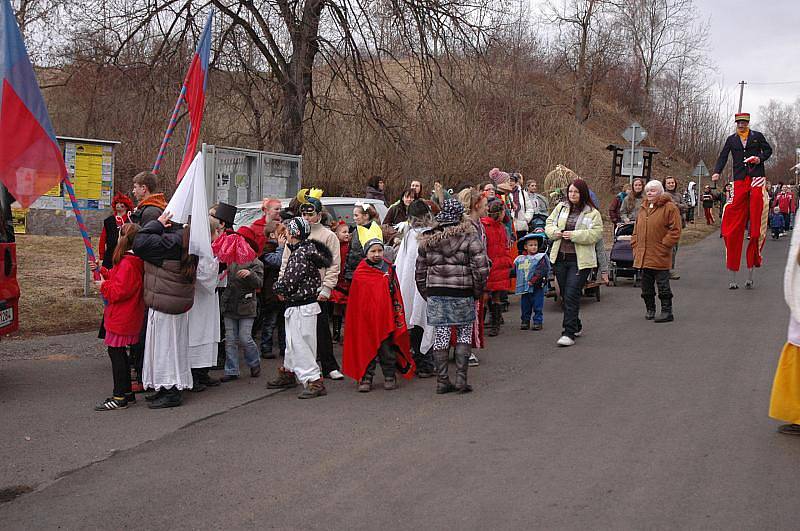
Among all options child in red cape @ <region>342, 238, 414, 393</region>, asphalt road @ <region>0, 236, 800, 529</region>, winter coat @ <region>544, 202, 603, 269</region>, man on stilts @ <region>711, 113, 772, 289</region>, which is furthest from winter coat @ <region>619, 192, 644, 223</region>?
child in red cape @ <region>342, 238, 414, 393</region>

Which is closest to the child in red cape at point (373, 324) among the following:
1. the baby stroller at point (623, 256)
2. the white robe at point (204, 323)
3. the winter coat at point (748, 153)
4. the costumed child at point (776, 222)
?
the white robe at point (204, 323)

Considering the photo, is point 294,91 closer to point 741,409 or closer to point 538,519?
point 741,409

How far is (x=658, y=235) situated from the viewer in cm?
1173

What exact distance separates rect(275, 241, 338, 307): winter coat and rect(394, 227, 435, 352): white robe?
1000 mm

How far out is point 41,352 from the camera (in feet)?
33.6

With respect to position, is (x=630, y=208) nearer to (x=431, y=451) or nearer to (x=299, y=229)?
(x=299, y=229)

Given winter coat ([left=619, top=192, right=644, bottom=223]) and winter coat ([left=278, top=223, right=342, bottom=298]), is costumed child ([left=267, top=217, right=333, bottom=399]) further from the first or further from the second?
winter coat ([left=619, top=192, right=644, bottom=223])

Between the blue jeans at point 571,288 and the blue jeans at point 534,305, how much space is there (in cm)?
100

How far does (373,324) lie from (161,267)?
2056 millimetres

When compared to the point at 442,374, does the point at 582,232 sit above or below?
above

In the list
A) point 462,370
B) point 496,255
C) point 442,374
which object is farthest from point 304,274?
point 496,255

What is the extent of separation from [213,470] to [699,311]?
9.02 metres

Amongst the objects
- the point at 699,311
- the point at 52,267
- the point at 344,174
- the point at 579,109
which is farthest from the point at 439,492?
the point at 579,109

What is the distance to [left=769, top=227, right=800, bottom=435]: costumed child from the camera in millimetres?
6398
